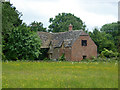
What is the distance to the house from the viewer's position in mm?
46969

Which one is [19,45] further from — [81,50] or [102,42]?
[102,42]

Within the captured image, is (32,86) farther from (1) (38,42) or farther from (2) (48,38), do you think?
(2) (48,38)

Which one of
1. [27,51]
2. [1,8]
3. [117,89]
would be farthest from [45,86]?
[27,51]

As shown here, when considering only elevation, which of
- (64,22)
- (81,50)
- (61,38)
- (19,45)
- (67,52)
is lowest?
(67,52)

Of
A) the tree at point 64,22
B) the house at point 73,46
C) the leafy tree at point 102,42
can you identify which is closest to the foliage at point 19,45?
the house at point 73,46

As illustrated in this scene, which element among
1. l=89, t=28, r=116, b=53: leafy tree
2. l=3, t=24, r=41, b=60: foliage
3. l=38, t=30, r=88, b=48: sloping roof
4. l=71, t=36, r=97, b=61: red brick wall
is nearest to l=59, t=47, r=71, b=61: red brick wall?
l=71, t=36, r=97, b=61: red brick wall

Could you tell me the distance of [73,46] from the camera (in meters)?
46.8

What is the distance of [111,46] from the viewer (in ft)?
183

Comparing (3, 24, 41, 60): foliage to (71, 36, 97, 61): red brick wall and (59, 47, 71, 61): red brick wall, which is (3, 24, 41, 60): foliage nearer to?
(59, 47, 71, 61): red brick wall

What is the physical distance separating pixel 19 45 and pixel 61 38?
13.4 metres

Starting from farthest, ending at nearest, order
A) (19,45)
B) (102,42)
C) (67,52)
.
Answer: (102,42), (67,52), (19,45)

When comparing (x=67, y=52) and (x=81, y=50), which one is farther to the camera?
(x=81, y=50)

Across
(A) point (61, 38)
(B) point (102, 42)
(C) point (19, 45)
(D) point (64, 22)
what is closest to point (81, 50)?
(A) point (61, 38)

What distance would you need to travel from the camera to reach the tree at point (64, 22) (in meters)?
74.2
